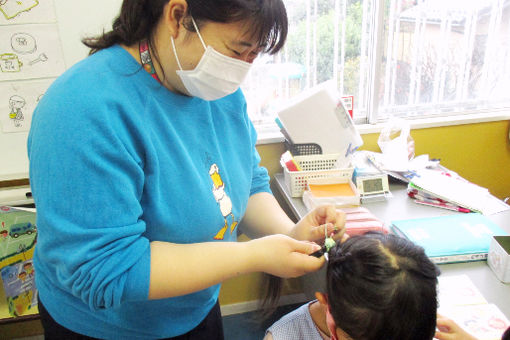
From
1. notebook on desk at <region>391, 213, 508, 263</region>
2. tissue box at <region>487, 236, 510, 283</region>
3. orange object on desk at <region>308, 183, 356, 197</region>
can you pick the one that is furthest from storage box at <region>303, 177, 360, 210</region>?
tissue box at <region>487, 236, 510, 283</region>

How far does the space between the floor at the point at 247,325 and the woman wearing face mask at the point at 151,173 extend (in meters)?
1.25

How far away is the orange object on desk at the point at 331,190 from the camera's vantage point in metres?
1.67

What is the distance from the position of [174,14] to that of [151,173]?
12.6 inches

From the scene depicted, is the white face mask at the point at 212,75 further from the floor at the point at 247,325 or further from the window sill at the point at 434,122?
the floor at the point at 247,325

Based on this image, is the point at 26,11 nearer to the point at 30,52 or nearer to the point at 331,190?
the point at 30,52

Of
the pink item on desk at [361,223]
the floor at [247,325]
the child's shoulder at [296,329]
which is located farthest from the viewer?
the floor at [247,325]

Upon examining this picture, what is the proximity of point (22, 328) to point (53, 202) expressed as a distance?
196cm

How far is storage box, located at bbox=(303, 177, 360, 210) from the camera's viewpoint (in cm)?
163

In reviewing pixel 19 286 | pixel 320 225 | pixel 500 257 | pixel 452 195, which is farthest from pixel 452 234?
pixel 19 286

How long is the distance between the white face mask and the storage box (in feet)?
2.73

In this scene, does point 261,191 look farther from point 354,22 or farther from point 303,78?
point 354,22

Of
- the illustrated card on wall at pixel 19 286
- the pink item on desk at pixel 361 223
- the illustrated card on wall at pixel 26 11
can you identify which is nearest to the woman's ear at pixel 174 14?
the pink item on desk at pixel 361 223

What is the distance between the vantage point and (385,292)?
90 cm

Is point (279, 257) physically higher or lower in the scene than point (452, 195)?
higher
